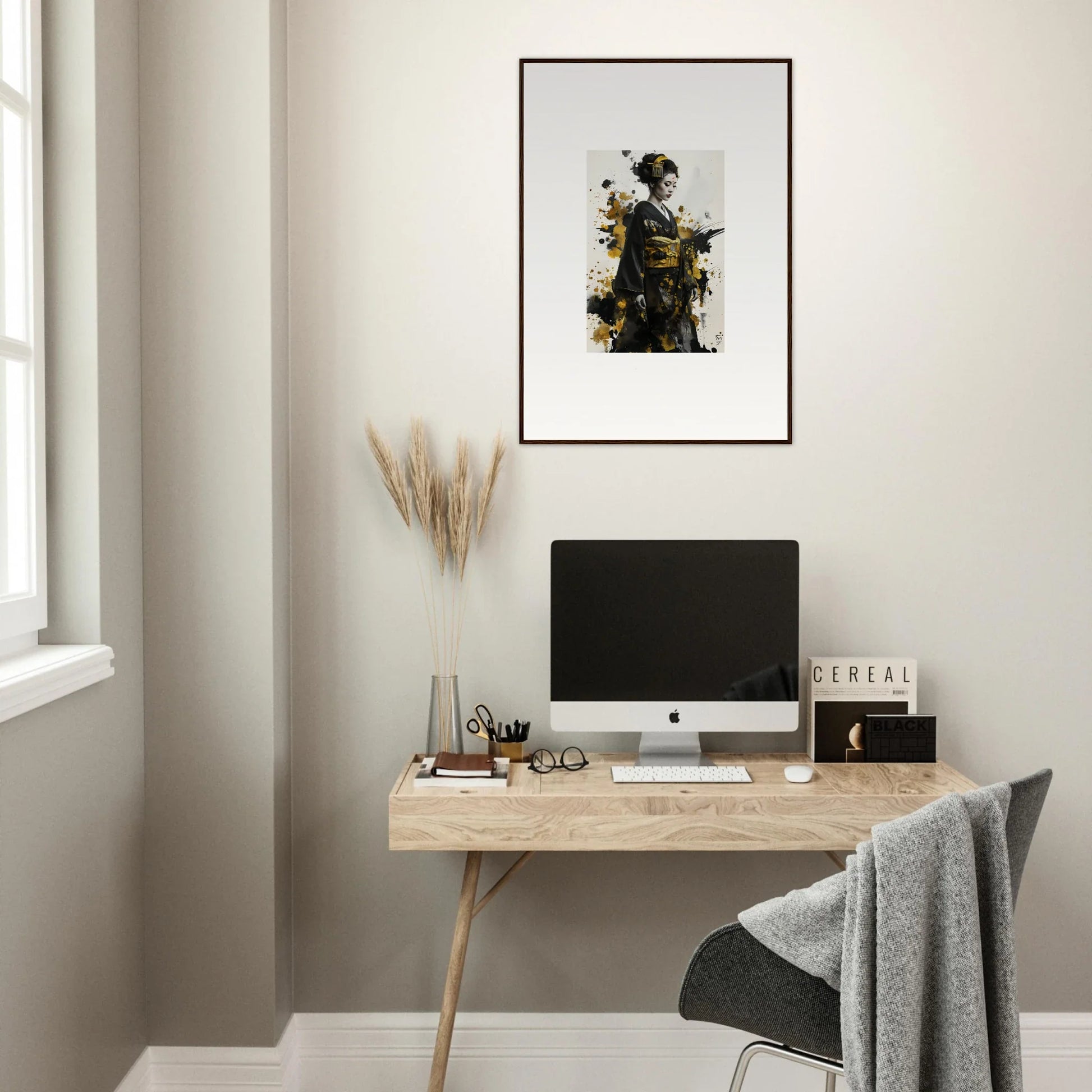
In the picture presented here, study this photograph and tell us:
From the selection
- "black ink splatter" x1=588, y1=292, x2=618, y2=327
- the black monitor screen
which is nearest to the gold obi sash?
"black ink splatter" x1=588, y1=292, x2=618, y2=327

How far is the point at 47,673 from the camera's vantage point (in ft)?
5.31

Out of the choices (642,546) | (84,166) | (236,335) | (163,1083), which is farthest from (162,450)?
(163,1083)

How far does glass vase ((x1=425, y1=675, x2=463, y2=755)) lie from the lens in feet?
7.06

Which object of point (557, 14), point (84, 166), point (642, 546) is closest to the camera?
point (84, 166)

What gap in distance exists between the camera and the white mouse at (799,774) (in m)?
1.99

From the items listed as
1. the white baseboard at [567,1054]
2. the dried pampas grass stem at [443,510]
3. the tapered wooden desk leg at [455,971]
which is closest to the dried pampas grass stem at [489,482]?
the dried pampas grass stem at [443,510]

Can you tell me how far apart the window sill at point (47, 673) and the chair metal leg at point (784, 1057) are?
1.31m

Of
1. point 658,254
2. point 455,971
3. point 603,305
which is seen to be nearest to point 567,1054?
point 455,971

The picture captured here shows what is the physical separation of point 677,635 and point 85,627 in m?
1.19

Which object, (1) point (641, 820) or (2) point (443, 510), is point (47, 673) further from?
(1) point (641, 820)

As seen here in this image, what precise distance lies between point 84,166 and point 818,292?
5.18 ft

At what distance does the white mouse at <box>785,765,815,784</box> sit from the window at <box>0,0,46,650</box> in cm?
149

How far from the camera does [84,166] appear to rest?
6.11ft

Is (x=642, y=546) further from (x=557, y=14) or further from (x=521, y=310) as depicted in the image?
(x=557, y=14)
